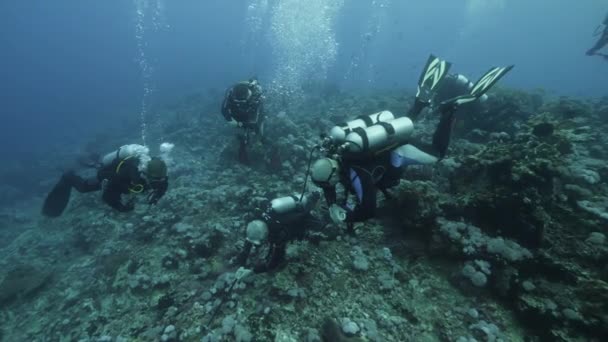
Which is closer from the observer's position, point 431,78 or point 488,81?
point 488,81

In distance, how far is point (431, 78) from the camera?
7.28 m

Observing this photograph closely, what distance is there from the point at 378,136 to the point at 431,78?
11.3ft

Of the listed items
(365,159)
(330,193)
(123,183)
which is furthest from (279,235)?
(123,183)

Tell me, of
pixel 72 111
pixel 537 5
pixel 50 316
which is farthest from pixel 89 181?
pixel 537 5

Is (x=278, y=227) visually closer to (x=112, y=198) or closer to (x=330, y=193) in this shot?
(x=330, y=193)

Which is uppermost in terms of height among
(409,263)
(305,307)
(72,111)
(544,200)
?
(544,200)

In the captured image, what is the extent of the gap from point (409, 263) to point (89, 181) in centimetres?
893

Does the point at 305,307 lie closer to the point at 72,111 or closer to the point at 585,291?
the point at 585,291

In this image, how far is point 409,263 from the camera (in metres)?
6.10

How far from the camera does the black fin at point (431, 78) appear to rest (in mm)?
7132

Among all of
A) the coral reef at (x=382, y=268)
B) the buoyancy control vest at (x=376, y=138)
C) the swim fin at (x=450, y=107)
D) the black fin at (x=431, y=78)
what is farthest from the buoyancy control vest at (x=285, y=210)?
the black fin at (x=431, y=78)

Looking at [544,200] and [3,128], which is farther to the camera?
[3,128]

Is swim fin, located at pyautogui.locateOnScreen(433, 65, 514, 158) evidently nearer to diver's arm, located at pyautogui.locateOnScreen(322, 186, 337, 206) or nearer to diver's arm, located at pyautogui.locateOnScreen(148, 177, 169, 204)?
diver's arm, located at pyautogui.locateOnScreen(322, 186, 337, 206)

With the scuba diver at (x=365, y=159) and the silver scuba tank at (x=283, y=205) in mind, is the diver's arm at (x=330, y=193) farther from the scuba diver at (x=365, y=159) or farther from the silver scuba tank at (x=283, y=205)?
the silver scuba tank at (x=283, y=205)
